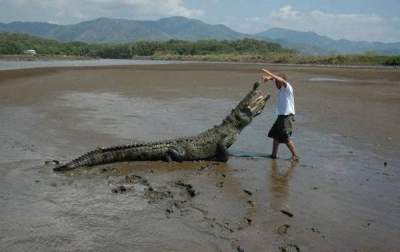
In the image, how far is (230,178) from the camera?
8.23 metres

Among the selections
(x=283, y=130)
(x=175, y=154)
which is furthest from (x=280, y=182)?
(x=175, y=154)

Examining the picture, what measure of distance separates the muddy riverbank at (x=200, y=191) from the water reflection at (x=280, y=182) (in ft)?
0.06

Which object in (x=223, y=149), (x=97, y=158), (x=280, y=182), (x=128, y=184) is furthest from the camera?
(x=223, y=149)

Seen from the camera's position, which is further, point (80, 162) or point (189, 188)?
point (80, 162)

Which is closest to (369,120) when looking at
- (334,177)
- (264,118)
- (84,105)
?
(264,118)

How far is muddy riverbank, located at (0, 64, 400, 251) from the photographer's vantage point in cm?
552

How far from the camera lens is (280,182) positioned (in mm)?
7930

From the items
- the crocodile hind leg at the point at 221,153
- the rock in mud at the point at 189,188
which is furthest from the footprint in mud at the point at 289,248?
the crocodile hind leg at the point at 221,153

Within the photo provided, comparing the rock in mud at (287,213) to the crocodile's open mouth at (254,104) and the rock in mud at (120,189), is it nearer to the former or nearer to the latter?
the rock in mud at (120,189)

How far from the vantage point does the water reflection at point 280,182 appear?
684cm

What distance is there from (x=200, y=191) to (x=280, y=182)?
142 cm

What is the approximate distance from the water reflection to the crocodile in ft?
3.63

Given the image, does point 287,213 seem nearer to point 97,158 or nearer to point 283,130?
point 283,130

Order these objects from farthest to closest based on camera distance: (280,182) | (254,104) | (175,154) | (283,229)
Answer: (254,104) < (175,154) < (280,182) < (283,229)
